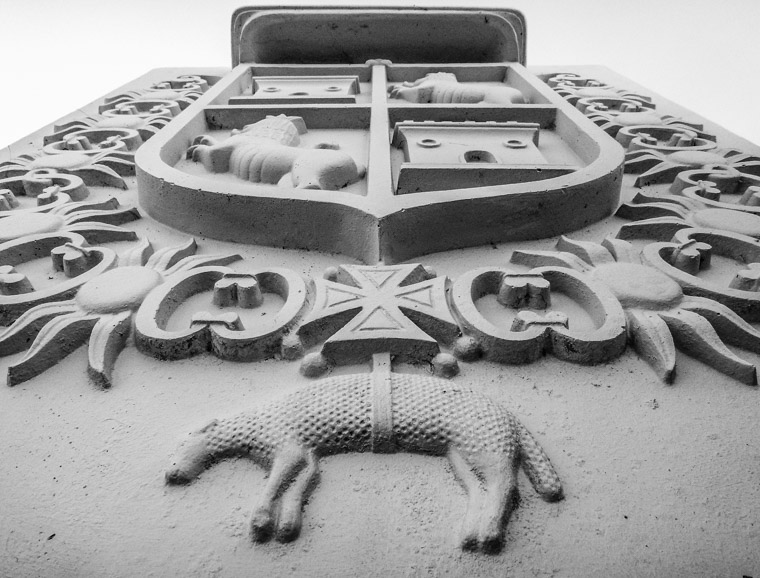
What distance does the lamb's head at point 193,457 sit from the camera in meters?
1.06

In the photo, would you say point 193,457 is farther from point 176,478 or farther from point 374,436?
point 374,436

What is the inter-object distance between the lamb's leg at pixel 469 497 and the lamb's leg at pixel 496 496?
0.01m

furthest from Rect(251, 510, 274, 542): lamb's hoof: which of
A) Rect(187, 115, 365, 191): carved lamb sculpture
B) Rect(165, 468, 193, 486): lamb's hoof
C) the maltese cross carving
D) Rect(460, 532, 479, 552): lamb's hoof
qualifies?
Rect(187, 115, 365, 191): carved lamb sculpture

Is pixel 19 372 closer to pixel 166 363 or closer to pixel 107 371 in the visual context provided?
pixel 107 371

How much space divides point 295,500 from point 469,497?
1.03ft

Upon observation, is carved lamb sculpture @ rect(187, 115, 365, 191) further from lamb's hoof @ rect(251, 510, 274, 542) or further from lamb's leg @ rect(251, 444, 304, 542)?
lamb's hoof @ rect(251, 510, 274, 542)

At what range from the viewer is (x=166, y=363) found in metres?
1.36

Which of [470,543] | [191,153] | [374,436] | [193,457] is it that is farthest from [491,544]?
[191,153]

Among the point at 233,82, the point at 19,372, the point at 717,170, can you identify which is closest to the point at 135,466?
the point at 19,372

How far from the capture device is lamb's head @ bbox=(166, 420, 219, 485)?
1063 millimetres

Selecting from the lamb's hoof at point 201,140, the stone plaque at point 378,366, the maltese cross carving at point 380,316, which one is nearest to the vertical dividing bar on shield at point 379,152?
the stone plaque at point 378,366

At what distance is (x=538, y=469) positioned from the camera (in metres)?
1.05

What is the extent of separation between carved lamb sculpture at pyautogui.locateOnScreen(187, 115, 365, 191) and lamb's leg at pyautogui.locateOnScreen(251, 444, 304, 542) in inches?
47.1

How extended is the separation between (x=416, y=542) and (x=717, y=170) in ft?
7.13
